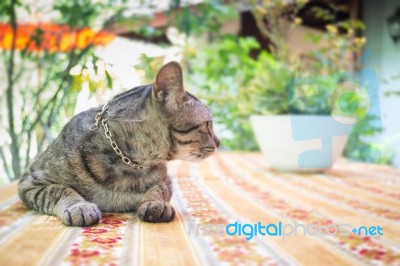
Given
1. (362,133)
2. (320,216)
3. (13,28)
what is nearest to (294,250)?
(320,216)

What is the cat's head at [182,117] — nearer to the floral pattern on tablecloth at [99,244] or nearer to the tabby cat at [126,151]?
the tabby cat at [126,151]

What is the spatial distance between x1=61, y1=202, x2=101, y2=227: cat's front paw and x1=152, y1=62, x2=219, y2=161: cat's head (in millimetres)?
252

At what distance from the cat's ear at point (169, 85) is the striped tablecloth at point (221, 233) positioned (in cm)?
30

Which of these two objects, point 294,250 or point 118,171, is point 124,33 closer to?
point 118,171

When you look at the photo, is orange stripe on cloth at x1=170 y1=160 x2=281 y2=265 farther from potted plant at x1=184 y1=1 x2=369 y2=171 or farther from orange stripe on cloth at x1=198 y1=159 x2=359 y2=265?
potted plant at x1=184 y1=1 x2=369 y2=171

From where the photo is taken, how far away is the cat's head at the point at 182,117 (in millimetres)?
944

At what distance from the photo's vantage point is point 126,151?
3.27 feet

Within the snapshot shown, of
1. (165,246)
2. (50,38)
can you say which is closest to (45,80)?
(50,38)

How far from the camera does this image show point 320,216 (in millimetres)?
1078

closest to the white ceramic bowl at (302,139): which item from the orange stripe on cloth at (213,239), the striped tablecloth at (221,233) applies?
the striped tablecloth at (221,233)

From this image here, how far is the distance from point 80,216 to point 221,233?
0.32 metres

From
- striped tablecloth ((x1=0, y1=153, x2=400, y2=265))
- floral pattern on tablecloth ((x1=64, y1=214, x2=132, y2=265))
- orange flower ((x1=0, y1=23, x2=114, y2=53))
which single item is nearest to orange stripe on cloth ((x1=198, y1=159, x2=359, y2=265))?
striped tablecloth ((x1=0, y1=153, x2=400, y2=265))

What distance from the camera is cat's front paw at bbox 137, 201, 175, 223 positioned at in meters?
0.94

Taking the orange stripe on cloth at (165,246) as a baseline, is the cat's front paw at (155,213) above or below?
above
